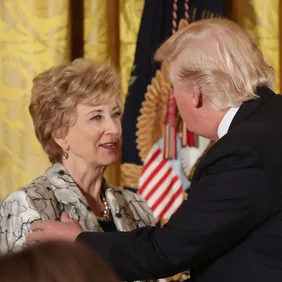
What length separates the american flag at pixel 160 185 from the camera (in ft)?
12.2

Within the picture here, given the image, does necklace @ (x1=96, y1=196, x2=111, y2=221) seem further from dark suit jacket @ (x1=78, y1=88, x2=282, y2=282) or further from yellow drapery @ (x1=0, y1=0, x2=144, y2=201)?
yellow drapery @ (x1=0, y1=0, x2=144, y2=201)

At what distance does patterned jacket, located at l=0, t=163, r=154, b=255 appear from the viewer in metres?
2.29

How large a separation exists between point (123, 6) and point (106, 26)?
19cm

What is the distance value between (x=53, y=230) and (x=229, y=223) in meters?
0.56

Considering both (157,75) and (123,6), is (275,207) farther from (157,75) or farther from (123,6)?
(123,6)

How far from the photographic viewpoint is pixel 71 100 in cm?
257

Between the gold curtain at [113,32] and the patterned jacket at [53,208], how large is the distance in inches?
39.6

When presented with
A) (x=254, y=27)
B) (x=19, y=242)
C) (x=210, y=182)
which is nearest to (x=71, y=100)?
(x=19, y=242)

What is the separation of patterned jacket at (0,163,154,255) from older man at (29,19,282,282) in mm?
151

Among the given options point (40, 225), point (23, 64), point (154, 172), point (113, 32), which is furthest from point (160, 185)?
point (40, 225)

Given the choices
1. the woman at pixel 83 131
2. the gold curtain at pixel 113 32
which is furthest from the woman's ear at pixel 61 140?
the gold curtain at pixel 113 32

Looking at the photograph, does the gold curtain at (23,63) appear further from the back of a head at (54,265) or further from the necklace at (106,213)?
the back of a head at (54,265)

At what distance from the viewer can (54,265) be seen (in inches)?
37.1

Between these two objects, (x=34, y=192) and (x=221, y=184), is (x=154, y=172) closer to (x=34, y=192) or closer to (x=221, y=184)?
(x=34, y=192)
